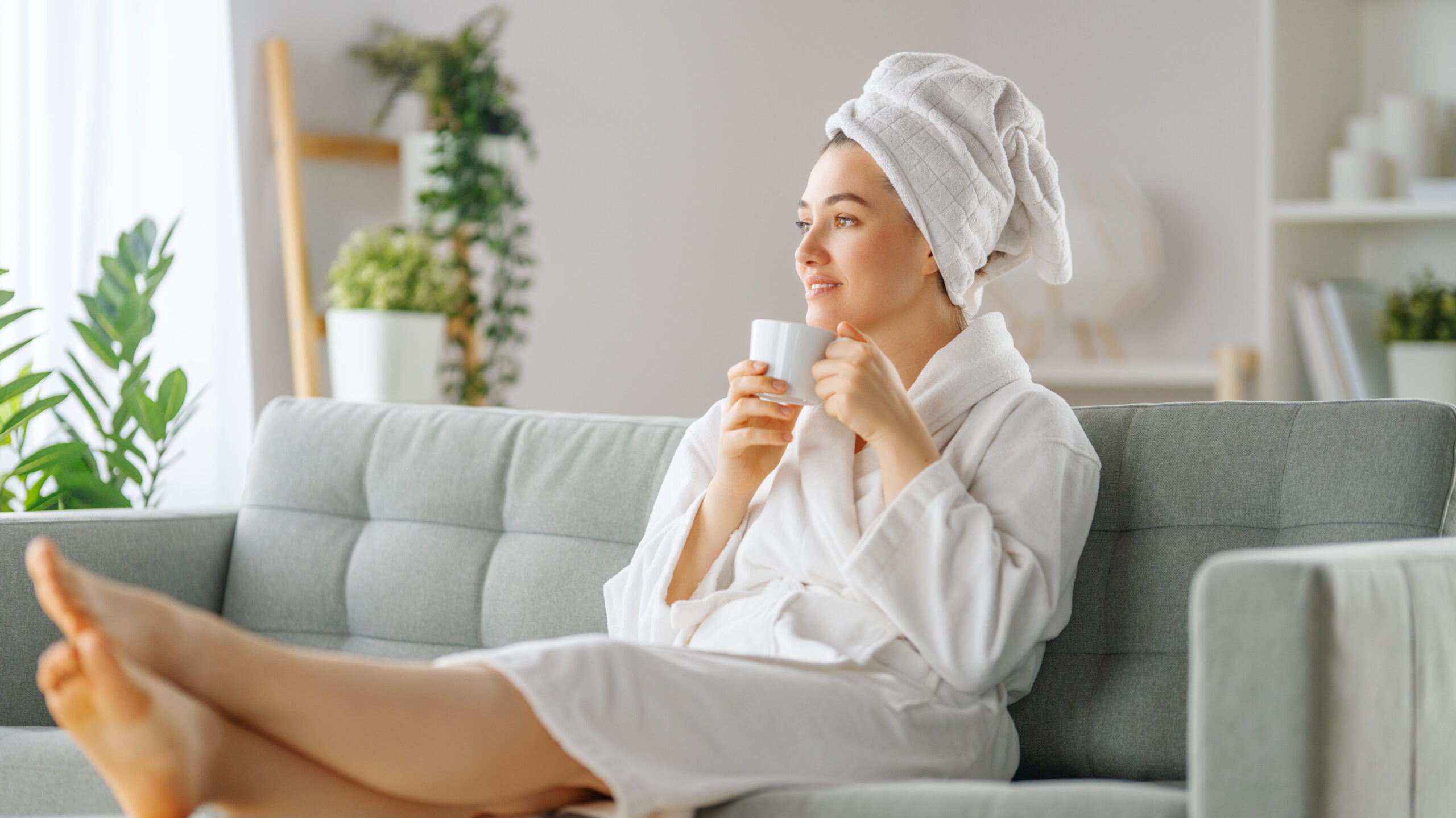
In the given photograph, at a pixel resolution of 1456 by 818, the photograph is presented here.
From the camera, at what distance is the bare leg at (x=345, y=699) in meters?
0.99

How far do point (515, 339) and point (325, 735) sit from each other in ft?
7.23

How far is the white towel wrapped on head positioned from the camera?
1.52 m

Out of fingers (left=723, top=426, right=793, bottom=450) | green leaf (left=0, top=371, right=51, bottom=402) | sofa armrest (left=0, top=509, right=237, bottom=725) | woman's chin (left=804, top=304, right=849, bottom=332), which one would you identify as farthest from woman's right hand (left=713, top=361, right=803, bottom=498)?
green leaf (left=0, top=371, right=51, bottom=402)

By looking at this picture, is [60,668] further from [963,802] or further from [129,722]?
[963,802]

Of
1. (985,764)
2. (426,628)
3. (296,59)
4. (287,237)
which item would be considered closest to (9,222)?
(287,237)

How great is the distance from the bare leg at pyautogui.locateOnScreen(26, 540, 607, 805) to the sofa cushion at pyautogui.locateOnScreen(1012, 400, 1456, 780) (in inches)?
24.7

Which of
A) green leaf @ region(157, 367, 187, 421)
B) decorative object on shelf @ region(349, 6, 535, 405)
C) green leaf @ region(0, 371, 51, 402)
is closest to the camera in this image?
green leaf @ region(0, 371, 51, 402)

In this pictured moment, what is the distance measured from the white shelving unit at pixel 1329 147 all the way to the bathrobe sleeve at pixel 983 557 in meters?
1.66

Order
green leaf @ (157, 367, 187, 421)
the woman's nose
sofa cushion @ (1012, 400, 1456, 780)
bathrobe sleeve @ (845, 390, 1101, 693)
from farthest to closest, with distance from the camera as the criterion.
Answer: green leaf @ (157, 367, 187, 421)
the woman's nose
sofa cushion @ (1012, 400, 1456, 780)
bathrobe sleeve @ (845, 390, 1101, 693)

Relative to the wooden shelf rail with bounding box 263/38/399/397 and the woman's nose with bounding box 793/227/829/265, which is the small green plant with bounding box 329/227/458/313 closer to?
the wooden shelf rail with bounding box 263/38/399/397

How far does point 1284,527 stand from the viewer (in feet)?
4.86

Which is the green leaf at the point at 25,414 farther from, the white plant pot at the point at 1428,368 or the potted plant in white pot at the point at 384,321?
the white plant pot at the point at 1428,368

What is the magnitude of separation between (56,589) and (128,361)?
1442mm

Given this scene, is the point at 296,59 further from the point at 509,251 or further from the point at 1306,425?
the point at 1306,425
